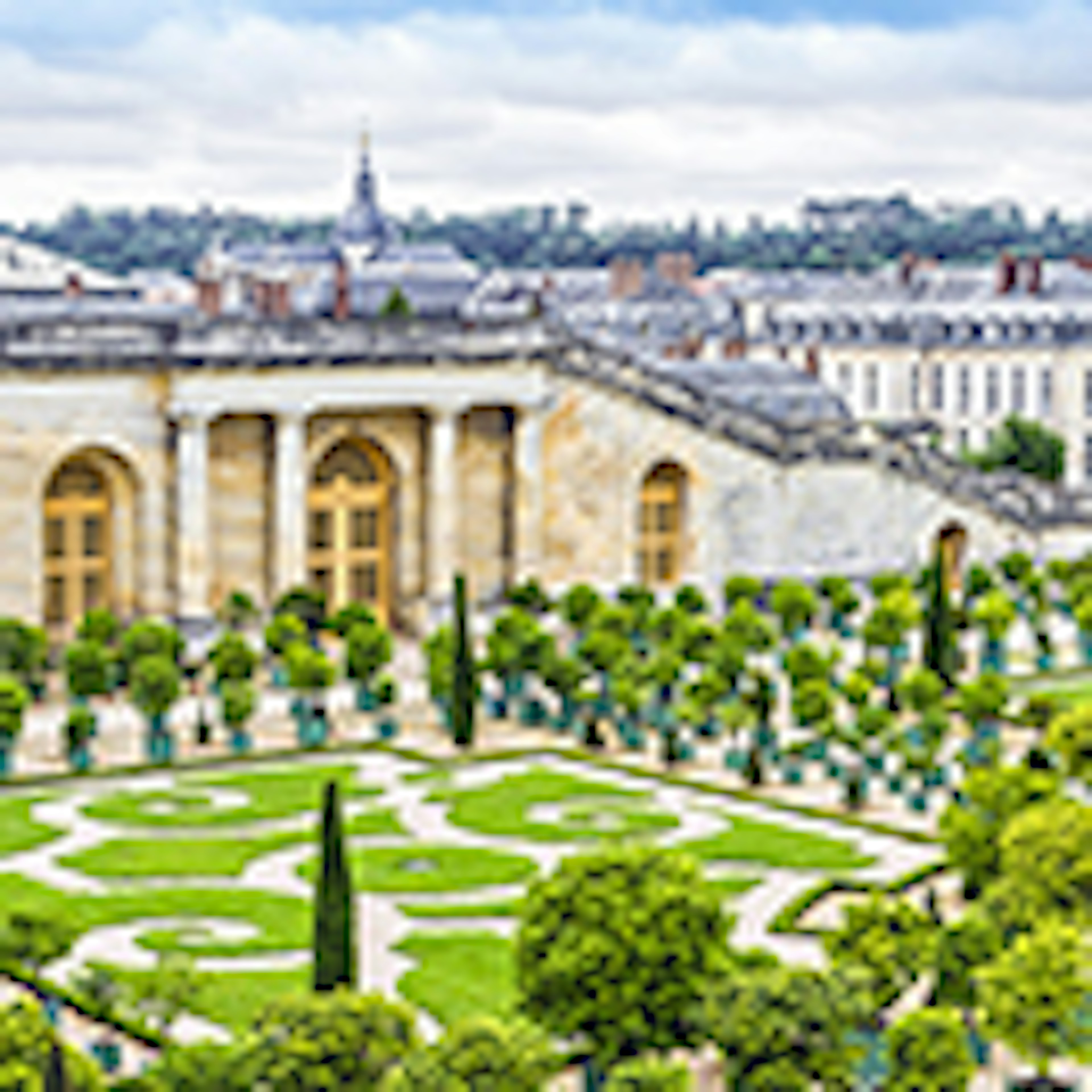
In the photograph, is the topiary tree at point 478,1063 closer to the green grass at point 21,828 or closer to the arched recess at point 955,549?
the green grass at point 21,828

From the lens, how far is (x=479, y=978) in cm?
3788

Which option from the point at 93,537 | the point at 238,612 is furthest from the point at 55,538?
the point at 238,612

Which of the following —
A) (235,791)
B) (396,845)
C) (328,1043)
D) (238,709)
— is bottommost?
(396,845)

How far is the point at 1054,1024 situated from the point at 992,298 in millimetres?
112888

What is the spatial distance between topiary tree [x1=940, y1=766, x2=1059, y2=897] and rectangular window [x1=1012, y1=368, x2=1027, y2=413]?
97481 millimetres

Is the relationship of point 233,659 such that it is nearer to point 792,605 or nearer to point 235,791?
point 235,791

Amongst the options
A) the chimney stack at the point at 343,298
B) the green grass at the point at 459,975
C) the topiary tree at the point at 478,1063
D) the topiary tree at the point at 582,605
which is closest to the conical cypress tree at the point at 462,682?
the topiary tree at the point at 582,605

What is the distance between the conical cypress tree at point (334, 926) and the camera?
3297 cm

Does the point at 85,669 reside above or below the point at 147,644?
below

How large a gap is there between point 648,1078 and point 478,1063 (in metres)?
2.02

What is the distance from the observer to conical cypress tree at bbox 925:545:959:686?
2325 inches

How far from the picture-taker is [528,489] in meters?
68.4

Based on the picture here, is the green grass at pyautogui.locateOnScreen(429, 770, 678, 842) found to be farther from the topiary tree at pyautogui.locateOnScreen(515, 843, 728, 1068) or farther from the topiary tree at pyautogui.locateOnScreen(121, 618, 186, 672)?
the topiary tree at pyautogui.locateOnScreen(515, 843, 728, 1068)

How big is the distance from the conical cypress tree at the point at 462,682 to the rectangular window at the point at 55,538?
559 inches
